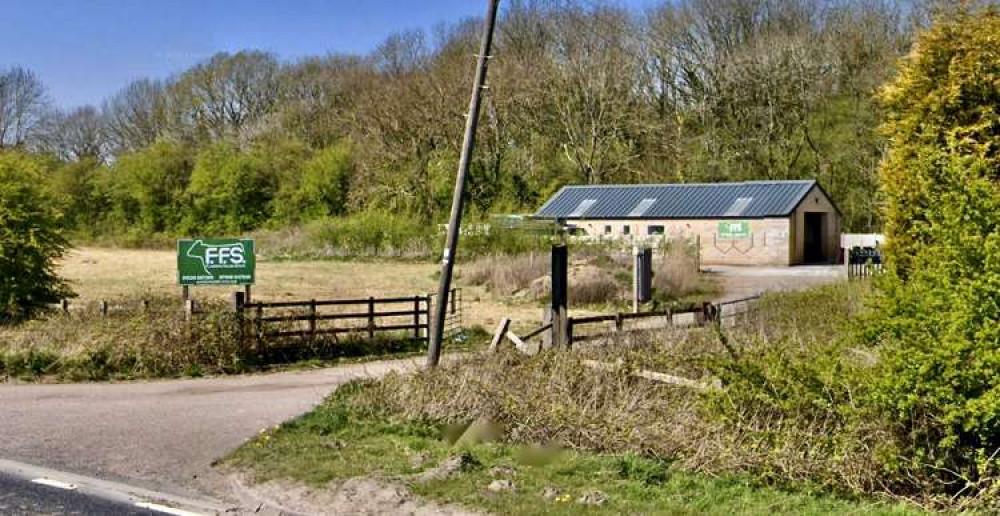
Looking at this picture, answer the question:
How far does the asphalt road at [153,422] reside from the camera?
963 cm

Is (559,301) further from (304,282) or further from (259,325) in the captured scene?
(304,282)

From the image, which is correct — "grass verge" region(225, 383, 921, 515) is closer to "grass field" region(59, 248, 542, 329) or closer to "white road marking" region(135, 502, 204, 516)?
"white road marking" region(135, 502, 204, 516)

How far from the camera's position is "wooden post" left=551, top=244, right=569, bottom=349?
13.2 metres

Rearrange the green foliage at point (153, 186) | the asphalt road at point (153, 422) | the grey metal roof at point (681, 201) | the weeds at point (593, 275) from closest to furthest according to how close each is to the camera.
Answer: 1. the asphalt road at point (153, 422)
2. the weeds at point (593, 275)
3. the grey metal roof at point (681, 201)
4. the green foliage at point (153, 186)

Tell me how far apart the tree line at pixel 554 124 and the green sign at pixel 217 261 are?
28622 millimetres

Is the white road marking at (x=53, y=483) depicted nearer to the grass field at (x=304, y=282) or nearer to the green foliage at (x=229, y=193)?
the grass field at (x=304, y=282)

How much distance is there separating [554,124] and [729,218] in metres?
18.2

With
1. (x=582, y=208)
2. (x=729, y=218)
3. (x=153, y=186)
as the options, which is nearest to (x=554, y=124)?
(x=582, y=208)

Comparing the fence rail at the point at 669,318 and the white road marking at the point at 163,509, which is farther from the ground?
the fence rail at the point at 669,318

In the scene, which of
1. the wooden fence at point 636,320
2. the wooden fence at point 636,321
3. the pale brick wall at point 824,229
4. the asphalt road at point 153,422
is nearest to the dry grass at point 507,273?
the wooden fence at point 636,321

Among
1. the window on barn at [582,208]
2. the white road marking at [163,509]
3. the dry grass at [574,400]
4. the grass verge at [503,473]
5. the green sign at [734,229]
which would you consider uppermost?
the window on barn at [582,208]

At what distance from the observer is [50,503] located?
27.5ft

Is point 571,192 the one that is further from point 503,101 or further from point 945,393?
point 945,393

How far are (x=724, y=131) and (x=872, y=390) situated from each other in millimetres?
46348
